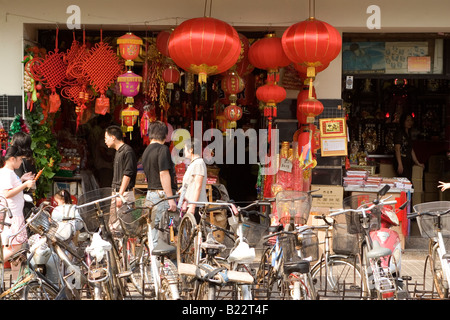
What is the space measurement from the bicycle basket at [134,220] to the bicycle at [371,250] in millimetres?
1947

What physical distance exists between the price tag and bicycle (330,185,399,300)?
308cm

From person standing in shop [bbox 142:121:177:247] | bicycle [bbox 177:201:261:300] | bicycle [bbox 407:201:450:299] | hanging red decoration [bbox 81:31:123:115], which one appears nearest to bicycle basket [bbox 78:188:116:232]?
bicycle [bbox 177:201:261:300]

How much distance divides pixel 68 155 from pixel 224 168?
2.98m

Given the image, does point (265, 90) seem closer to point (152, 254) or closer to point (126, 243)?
point (126, 243)

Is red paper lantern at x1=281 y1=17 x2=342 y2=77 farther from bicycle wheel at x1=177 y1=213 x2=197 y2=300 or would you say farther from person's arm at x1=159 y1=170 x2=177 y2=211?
bicycle wheel at x1=177 y1=213 x2=197 y2=300

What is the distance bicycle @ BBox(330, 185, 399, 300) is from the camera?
6016mm

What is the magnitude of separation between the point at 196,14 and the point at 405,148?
5.38 meters

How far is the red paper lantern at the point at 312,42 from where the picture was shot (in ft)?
27.8

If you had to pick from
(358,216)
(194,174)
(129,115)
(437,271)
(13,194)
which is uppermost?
(129,115)

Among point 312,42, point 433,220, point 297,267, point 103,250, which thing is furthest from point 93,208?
point 312,42

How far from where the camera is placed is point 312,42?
8484mm

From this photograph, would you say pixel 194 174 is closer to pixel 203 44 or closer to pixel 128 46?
pixel 203 44

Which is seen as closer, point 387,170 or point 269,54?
point 269,54

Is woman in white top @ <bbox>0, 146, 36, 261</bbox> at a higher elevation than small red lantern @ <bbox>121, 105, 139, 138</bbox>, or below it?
below
